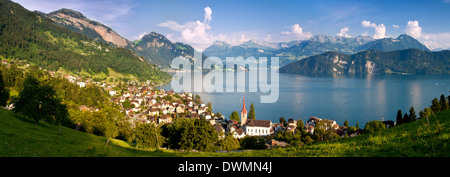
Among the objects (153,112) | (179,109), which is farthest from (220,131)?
(153,112)

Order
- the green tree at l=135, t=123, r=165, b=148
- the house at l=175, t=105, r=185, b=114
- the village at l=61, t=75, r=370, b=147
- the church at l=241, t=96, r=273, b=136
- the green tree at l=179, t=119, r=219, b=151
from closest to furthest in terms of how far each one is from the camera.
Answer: the green tree at l=179, t=119, r=219, b=151 → the green tree at l=135, t=123, r=165, b=148 → the village at l=61, t=75, r=370, b=147 → the church at l=241, t=96, r=273, b=136 → the house at l=175, t=105, r=185, b=114

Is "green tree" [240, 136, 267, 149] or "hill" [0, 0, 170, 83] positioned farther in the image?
"hill" [0, 0, 170, 83]

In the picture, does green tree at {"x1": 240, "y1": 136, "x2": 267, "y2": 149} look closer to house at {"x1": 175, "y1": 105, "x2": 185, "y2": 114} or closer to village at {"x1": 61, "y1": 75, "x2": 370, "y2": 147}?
village at {"x1": 61, "y1": 75, "x2": 370, "y2": 147}

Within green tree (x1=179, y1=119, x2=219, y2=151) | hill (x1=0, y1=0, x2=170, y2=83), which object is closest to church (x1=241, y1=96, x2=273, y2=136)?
green tree (x1=179, y1=119, x2=219, y2=151)

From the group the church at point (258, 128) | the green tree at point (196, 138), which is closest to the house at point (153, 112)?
the church at point (258, 128)
